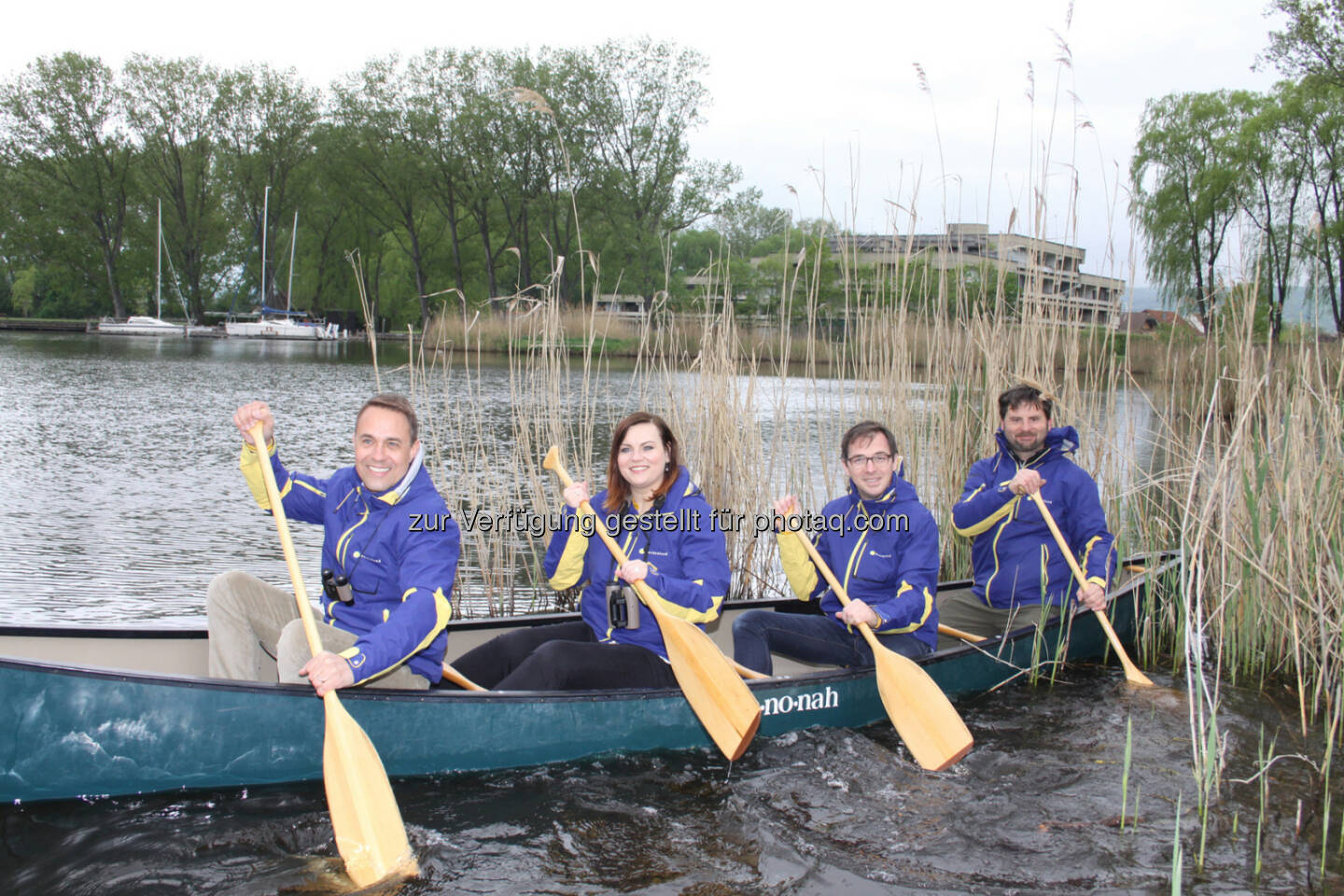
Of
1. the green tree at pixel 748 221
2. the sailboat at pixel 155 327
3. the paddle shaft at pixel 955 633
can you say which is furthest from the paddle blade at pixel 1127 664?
the sailboat at pixel 155 327

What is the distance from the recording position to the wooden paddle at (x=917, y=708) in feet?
11.8

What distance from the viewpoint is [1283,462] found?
13.2 feet

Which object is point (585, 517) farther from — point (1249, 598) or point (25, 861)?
point (1249, 598)

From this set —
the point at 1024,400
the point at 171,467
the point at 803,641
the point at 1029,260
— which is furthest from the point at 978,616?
the point at 171,467

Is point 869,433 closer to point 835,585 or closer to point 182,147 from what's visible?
point 835,585

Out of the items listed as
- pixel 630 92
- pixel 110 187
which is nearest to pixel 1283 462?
pixel 630 92

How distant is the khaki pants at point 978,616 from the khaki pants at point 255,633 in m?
2.65

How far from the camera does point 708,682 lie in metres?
3.47

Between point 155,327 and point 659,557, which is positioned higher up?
point 155,327

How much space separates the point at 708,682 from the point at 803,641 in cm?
68

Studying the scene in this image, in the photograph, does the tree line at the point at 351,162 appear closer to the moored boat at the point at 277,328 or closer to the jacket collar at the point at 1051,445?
the moored boat at the point at 277,328

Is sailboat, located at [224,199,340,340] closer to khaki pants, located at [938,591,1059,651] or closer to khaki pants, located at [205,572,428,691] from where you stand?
khaki pants, located at [938,591,1059,651]

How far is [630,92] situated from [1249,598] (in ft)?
107

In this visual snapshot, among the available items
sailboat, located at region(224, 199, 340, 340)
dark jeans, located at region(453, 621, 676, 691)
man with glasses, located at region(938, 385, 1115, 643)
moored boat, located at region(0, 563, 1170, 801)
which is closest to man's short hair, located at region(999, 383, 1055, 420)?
man with glasses, located at region(938, 385, 1115, 643)
